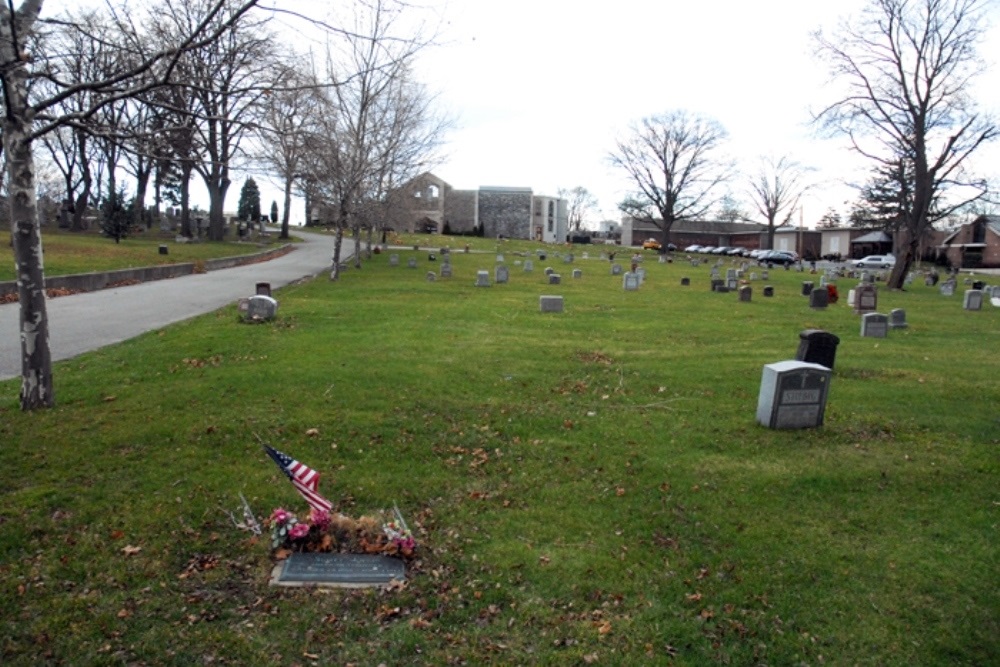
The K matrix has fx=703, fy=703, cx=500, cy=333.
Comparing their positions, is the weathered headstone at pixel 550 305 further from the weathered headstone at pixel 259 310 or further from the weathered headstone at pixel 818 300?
the weathered headstone at pixel 818 300

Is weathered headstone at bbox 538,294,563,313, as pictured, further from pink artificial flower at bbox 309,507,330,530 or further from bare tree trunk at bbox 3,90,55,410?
pink artificial flower at bbox 309,507,330,530

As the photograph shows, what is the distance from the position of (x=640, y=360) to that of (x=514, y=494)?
6.12 m

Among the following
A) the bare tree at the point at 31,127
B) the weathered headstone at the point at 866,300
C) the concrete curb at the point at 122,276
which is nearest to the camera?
the bare tree at the point at 31,127

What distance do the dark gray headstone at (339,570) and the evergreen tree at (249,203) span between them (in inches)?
2857

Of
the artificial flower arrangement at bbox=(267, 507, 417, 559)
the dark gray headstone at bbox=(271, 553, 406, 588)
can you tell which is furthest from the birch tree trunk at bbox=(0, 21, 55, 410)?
the dark gray headstone at bbox=(271, 553, 406, 588)

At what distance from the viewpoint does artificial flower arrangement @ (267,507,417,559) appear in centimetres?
494

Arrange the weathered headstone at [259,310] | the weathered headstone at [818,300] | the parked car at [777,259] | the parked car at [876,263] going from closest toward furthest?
the weathered headstone at [259,310], the weathered headstone at [818,300], the parked car at [876,263], the parked car at [777,259]

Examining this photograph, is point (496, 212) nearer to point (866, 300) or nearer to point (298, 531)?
point (866, 300)

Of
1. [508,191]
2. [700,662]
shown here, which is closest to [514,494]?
[700,662]

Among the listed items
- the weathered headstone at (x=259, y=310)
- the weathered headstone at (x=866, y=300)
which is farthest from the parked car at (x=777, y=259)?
the weathered headstone at (x=259, y=310)

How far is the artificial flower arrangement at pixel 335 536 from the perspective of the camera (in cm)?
494

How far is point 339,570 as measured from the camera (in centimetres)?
478

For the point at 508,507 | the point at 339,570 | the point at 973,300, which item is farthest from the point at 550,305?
the point at 973,300

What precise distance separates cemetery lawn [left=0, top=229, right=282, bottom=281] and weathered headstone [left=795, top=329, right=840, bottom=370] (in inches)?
813
